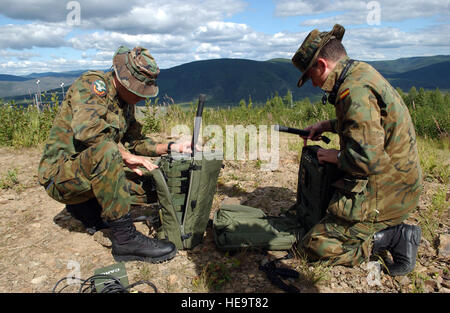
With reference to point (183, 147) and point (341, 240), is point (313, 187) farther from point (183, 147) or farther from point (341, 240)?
point (183, 147)

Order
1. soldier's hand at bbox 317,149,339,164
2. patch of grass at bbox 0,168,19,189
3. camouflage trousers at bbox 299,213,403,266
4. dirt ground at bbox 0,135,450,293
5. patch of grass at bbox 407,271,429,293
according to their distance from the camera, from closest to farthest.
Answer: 1. patch of grass at bbox 407,271,429,293
2. dirt ground at bbox 0,135,450,293
3. camouflage trousers at bbox 299,213,403,266
4. soldier's hand at bbox 317,149,339,164
5. patch of grass at bbox 0,168,19,189

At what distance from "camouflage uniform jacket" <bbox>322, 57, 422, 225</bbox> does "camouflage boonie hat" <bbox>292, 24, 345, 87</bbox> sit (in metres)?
0.21

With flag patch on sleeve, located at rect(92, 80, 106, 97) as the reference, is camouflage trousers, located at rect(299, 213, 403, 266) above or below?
below

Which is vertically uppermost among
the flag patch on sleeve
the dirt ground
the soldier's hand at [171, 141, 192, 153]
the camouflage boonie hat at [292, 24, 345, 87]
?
the camouflage boonie hat at [292, 24, 345, 87]

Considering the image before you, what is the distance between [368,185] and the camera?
253 cm

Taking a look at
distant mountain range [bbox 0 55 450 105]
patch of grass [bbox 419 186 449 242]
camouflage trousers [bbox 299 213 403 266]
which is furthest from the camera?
distant mountain range [bbox 0 55 450 105]

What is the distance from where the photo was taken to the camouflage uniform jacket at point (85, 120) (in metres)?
2.65

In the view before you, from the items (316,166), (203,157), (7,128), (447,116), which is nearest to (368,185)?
(316,166)

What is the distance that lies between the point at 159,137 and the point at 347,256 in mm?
4899

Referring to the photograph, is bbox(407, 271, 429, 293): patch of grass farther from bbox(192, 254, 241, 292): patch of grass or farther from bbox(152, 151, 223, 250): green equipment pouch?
bbox(152, 151, 223, 250): green equipment pouch

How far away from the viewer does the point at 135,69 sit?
2.89 m

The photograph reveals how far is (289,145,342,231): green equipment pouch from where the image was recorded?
284cm

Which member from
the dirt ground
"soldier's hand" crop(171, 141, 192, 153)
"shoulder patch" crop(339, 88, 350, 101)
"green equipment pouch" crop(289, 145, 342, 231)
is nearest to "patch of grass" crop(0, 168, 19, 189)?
the dirt ground

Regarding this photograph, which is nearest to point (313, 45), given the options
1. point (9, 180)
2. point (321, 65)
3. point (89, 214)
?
point (321, 65)
